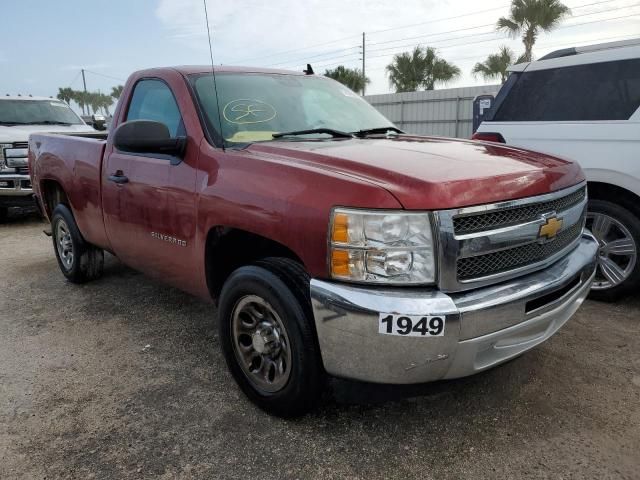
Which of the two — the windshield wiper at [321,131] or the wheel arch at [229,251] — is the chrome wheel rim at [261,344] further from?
the windshield wiper at [321,131]

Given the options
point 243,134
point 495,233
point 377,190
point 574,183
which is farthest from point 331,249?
point 574,183

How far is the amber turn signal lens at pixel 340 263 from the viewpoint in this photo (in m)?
2.14

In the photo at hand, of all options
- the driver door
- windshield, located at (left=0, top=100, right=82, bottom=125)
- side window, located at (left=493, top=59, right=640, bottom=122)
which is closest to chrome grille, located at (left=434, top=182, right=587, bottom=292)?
the driver door

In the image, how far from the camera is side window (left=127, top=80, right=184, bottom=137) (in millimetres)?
3311

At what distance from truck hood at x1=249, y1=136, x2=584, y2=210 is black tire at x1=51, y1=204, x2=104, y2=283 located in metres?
2.63

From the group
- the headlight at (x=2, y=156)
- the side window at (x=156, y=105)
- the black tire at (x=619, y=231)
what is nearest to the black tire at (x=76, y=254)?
the side window at (x=156, y=105)

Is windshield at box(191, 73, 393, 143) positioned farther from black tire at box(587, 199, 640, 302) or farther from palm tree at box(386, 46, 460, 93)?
palm tree at box(386, 46, 460, 93)

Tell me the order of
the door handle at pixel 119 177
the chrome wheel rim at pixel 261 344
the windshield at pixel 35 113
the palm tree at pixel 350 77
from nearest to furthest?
the chrome wheel rim at pixel 261 344, the door handle at pixel 119 177, the windshield at pixel 35 113, the palm tree at pixel 350 77

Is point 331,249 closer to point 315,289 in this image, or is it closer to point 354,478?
point 315,289

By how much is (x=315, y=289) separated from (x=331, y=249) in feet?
0.60

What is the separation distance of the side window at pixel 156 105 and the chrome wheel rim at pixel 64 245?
1692 millimetres

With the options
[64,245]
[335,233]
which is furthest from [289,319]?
[64,245]

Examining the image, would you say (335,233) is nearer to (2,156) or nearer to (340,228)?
(340,228)

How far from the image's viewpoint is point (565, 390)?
2.89 m
